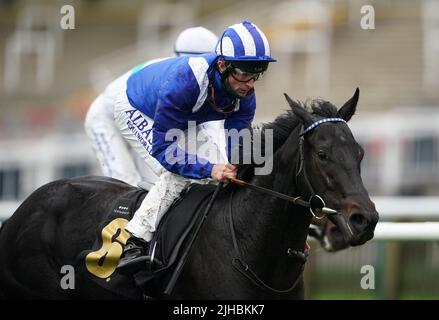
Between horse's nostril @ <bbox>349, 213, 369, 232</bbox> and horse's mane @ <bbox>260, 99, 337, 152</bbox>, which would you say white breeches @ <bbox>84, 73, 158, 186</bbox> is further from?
horse's nostril @ <bbox>349, 213, 369, 232</bbox>

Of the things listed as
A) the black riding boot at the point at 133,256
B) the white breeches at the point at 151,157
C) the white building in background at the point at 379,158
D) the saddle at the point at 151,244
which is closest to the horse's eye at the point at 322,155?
the saddle at the point at 151,244

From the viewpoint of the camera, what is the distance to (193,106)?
16.3 feet

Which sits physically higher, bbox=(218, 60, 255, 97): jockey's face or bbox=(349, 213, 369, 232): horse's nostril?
bbox=(218, 60, 255, 97): jockey's face

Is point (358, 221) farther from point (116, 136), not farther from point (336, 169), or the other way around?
point (116, 136)

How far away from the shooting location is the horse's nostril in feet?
13.5

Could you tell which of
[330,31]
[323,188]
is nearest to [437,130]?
[330,31]

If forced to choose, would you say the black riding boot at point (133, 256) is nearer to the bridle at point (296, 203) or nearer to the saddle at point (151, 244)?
the saddle at point (151, 244)

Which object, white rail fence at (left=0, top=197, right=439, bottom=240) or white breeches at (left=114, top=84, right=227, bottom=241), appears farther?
white rail fence at (left=0, top=197, right=439, bottom=240)

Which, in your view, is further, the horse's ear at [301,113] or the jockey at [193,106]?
the jockey at [193,106]

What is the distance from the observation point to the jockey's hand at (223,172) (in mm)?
4699

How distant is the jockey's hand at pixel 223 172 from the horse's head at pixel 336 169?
0.37 m

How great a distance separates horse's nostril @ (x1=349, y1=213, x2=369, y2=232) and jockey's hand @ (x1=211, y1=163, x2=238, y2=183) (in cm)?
76

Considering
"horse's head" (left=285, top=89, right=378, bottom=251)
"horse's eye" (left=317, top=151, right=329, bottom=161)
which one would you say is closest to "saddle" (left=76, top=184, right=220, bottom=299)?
"horse's head" (left=285, top=89, right=378, bottom=251)

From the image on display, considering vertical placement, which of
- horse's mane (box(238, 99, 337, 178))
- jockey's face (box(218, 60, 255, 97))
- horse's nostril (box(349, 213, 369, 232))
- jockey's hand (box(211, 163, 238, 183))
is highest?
jockey's face (box(218, 60, 255, 97))
